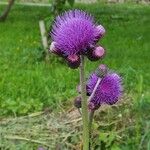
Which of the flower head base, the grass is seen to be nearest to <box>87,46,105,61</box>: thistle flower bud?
the flower head base

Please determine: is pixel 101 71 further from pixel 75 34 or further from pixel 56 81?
pixel 56 81

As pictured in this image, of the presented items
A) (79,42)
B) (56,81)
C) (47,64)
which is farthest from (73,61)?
(47,64)

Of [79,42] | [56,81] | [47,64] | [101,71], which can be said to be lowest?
[56,81]

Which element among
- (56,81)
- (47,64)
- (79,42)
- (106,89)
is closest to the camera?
(79,42)

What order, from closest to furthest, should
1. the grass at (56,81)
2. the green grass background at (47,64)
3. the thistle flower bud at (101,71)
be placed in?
the thistle flower bud at (101,71)
the grass at (56,81)
the green grass background at (47,64)

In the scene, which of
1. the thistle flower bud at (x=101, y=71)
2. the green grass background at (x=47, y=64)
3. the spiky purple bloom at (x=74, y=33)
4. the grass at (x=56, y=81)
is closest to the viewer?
the spiky purple bloom at (x=74, y=33)

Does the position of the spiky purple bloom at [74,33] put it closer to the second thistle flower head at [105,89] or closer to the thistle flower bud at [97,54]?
the thistle flower bud at [97,54]

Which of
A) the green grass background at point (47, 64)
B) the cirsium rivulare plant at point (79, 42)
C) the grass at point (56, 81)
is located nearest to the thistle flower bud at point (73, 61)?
the cirsium rivulare plant at point (79, 42)

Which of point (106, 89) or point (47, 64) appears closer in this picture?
point (106, 89)

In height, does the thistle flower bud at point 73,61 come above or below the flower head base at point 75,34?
below
